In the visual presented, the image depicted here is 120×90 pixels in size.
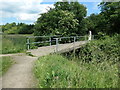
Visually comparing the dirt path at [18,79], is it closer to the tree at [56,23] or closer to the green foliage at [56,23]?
the green foliage at [56,23]

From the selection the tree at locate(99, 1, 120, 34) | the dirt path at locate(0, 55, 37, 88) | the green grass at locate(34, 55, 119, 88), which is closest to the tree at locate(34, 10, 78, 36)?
the tree at locate(99, 1, 120, 34)

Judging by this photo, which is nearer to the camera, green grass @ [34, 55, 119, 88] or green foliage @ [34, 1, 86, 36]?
green grass @ [34, 55, 119, 88]

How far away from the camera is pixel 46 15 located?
785 inches

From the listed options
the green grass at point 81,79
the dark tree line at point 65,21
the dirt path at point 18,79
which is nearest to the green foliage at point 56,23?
the dark tree line at point 65,21

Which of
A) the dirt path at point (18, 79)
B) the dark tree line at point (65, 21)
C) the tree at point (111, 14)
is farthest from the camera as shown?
the dark tree line at point (65, 21)

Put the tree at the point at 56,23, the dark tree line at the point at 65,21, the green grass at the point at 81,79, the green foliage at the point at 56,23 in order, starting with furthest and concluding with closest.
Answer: the tree at the point at 56,23, the green foliage at the point at 56,23, the dark tree line at the point at 65,21, the green grass at the point at 81,79

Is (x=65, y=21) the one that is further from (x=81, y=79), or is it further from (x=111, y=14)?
(x=81, y=79)

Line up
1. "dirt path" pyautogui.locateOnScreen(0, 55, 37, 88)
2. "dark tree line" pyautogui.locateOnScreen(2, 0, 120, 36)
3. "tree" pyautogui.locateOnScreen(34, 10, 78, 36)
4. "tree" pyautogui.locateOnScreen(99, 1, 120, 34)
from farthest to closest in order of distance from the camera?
"tree" pyautogui.locateOnScreen(34, 10, 78, 36) → "dark tree line" pyautogui.locateOnScreen(2, 0, 120, 36) → "tree" pyautogui.locateOnScreen(99, 1, 120, 34) → "dirt path" pyautogui.locateOnScreen(0, 55, 37, 88)

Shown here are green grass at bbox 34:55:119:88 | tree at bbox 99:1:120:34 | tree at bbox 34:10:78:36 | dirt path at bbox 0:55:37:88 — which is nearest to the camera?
green grass at bbox 34:55:119:88

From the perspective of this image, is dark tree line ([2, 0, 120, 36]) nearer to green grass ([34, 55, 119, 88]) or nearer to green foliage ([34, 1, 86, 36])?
green foliage ([34, 1, 86, 36])

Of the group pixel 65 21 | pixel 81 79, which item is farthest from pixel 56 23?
pixel 81 79

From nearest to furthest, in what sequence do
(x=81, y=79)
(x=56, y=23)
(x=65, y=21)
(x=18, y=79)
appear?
1. (x=81, y=79)
2. (x=18, y=79)
3. (x=65, y=21)
4. (x=56, y=23)

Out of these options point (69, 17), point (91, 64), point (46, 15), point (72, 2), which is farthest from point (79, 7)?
point (91, 64)

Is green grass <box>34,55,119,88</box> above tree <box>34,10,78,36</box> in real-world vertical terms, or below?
below
